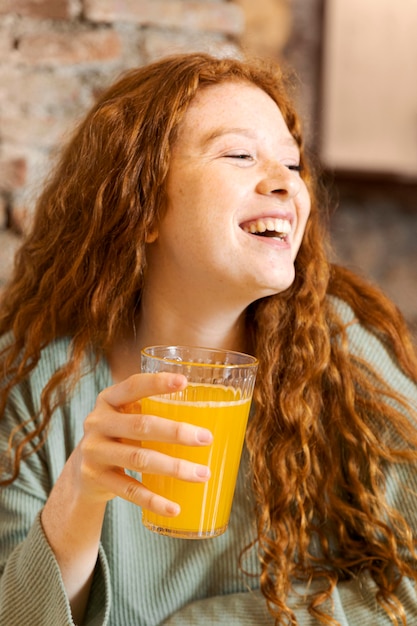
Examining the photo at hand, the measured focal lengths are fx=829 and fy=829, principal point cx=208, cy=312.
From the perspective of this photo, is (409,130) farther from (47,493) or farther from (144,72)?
(47,493)

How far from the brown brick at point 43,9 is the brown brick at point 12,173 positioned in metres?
0.32

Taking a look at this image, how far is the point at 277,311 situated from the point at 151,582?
1.60 ft

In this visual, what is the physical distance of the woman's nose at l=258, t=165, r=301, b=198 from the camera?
125 centimetres

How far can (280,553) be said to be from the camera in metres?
1.26

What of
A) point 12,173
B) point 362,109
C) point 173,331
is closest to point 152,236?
point 173,331

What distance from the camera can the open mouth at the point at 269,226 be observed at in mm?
1243

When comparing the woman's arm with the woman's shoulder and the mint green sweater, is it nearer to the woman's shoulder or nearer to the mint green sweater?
the mint green sweater

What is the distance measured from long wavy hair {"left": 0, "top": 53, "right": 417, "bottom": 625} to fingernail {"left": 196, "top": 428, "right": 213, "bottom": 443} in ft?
1.29

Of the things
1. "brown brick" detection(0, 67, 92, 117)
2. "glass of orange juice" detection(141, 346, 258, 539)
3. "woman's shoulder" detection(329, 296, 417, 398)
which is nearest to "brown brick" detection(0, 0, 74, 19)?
"brown brick" detection(0, 67, 92, 117)

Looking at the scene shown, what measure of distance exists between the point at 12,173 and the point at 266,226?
831 millimetres

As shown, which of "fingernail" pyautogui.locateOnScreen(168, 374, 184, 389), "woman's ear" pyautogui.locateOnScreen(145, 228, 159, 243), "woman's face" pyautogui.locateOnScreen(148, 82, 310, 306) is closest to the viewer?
"fingernail" pyautogui.locateOnScreen(168, 374, 184, 389)

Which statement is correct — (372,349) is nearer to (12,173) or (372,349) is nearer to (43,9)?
(12,173)

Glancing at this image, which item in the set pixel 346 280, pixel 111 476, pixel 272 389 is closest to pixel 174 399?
pixel 111 476

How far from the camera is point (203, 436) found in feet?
2.96
